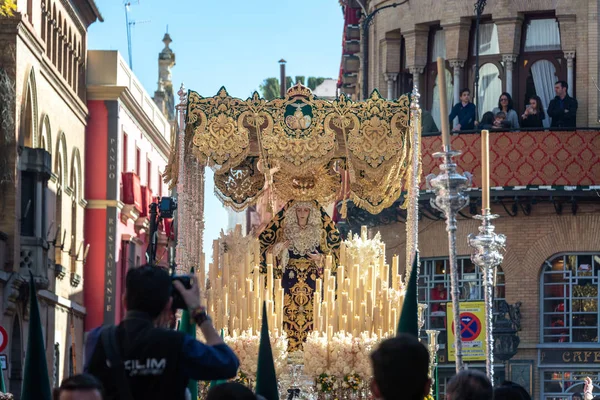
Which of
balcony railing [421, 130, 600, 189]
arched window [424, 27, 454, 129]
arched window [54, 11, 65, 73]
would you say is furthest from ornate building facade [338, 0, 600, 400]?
arched window [54, 11, 65, 73]

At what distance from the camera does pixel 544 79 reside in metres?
30.7

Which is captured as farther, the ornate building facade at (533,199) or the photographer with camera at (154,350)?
the ornate building facade at (533,199)

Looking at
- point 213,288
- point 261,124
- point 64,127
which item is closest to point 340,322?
point 213,288

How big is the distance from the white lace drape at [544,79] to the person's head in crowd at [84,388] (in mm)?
25171

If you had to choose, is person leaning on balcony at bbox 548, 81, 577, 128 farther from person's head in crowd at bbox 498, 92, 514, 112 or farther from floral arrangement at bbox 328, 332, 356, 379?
floral arrangement at bbox 328, 332, 356, 379

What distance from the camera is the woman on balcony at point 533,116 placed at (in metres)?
29.6

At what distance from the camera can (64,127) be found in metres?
36.6

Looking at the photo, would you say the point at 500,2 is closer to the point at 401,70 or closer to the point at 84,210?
the point at 401,70

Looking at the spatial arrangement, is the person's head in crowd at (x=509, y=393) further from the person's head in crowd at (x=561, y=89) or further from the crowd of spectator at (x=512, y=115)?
the person's head in crowd at (x=561, y=89)

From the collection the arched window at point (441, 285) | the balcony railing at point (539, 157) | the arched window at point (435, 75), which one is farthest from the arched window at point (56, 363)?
the balcony railing at point (539, 157)

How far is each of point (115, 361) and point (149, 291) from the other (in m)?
0.31

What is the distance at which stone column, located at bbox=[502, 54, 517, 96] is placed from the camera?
30.6 metres

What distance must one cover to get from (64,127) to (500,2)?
37.8 ft

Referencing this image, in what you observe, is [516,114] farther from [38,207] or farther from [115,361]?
[115,361]
